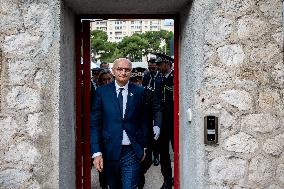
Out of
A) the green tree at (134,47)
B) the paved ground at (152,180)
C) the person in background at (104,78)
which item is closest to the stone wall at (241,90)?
the paved ground at (152,180)

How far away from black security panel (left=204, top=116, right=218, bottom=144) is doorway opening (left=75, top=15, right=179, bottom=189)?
34.2 inches

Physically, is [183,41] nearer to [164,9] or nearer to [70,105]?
[164,9]

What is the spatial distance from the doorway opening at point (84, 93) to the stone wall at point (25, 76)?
819mm

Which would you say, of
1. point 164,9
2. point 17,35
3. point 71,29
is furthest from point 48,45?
point 164,9

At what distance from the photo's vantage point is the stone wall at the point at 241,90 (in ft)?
12.2

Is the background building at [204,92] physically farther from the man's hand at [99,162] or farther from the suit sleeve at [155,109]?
the suit sleeve at [155,109]

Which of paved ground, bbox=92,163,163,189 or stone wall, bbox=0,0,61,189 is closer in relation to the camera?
stone wall, bbox=0,0,61,189

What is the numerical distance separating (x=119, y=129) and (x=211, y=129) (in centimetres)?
110

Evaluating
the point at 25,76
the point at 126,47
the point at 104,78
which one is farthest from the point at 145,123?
the point at 126,47

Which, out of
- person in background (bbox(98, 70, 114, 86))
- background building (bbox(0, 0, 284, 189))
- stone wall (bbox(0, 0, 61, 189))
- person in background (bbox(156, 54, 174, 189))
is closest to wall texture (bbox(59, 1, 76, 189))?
background building (bbox(0, 0, 284, 189))

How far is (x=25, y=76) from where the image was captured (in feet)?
11.9

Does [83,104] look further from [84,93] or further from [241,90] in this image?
[241,90]

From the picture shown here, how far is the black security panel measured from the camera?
3707 mm

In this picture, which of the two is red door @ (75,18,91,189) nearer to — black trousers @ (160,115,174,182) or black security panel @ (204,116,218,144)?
black security panel @ (204,116,218,144)
